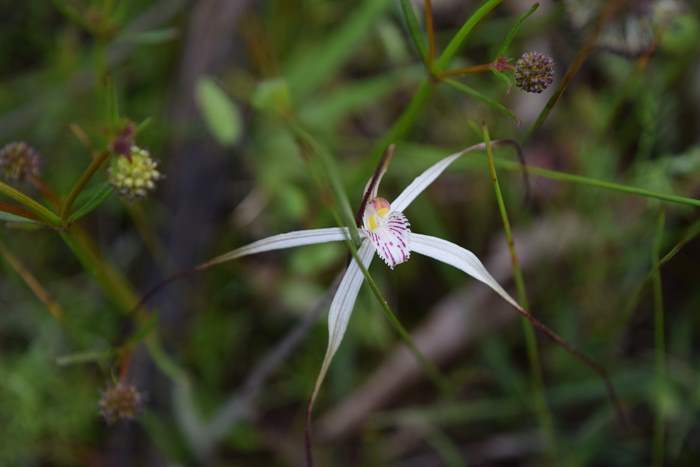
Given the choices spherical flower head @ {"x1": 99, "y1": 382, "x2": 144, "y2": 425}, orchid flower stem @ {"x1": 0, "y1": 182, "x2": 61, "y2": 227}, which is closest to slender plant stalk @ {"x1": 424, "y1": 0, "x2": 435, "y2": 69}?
orchid flower stem @ {"x1": 0, "y1": 182, "x2": 61, "y2": 227}

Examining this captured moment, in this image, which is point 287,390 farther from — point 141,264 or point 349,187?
point 349,187

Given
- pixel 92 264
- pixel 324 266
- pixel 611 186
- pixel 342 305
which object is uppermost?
pixel 324 266

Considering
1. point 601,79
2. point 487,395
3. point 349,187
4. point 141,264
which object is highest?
point 601,79

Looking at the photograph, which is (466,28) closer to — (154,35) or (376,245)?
(376,245)

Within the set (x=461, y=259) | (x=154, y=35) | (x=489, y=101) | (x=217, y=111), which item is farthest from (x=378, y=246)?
(x=217, y=111)

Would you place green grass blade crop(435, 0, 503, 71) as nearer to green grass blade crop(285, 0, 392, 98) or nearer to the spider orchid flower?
the spider orchid flower

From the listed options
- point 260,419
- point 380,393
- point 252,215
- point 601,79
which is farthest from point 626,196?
point 260,419
